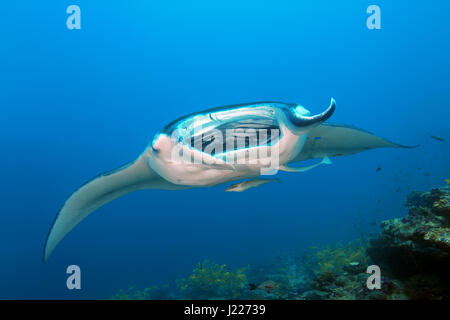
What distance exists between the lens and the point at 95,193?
348 cm

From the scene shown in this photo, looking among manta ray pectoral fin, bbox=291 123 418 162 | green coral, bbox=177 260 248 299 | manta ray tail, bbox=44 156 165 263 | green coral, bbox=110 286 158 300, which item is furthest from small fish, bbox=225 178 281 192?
green coral, bbox=110 286 158 300

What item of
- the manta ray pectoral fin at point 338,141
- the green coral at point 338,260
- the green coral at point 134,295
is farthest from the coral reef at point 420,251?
the green coral at point 134,295

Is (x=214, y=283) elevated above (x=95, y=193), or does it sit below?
below

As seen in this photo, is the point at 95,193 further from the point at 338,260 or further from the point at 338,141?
the point at 338,260

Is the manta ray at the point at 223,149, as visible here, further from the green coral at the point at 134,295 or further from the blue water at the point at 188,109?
the blue water at the point at 188,109

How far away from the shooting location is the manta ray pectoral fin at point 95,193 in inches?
127

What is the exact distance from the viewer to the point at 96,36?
36406 millimetres

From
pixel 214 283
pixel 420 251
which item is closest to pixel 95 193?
pixel 420 251

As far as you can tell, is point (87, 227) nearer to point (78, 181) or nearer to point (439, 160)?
point (78, 181)

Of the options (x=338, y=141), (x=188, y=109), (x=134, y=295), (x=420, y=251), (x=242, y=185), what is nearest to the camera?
(x=420, y=251)

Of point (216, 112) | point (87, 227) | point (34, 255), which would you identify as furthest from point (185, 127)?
point (87, 227)

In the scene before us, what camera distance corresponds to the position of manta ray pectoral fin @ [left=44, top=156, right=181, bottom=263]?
10.6 feet

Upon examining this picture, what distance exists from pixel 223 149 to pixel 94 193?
2.14 meters

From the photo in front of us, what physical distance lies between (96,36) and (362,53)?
46.3 meters
